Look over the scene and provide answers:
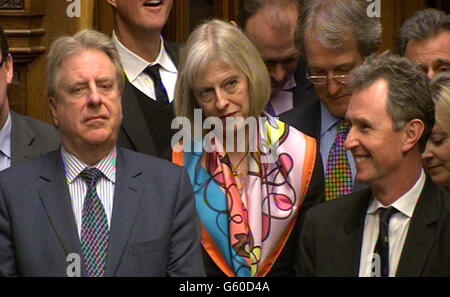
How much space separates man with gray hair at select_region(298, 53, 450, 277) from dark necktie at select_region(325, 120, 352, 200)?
41 centimetres

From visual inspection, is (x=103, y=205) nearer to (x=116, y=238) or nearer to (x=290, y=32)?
(x=116, y=238)

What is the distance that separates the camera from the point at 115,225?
3.34 m

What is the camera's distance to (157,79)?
404cm

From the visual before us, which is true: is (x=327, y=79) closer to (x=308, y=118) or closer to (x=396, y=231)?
(x=308, y=118)

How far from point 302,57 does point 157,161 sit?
3.13 feet

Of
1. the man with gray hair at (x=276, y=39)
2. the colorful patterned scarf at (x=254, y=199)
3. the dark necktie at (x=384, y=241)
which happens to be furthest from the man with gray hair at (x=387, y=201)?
the man with gray hair at (x=276, y=39)

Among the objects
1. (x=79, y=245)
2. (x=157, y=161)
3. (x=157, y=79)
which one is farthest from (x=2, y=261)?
(x=157, y=79)

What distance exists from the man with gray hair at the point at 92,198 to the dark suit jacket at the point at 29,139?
31 centimetres

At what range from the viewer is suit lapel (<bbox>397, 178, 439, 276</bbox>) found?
3.29 meters

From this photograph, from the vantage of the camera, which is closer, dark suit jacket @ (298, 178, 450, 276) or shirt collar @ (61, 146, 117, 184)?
dark suit jacket @ (298, 178, 450, 276)

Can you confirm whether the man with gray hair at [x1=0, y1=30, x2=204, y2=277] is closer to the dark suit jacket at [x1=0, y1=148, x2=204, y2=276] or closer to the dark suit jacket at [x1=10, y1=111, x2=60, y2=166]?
the dark suit jacket at [x1=0, y1=148, x2=204, y2=276]

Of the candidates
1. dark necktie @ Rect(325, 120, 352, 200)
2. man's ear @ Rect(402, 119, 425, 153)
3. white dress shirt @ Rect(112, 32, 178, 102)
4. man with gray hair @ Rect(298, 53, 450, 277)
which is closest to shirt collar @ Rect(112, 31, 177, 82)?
white dress shirt @ Rect(112, 32, 178, 102)

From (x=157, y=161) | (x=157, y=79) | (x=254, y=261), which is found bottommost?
(x=254, y=261)

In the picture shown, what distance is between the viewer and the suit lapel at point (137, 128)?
384cm
